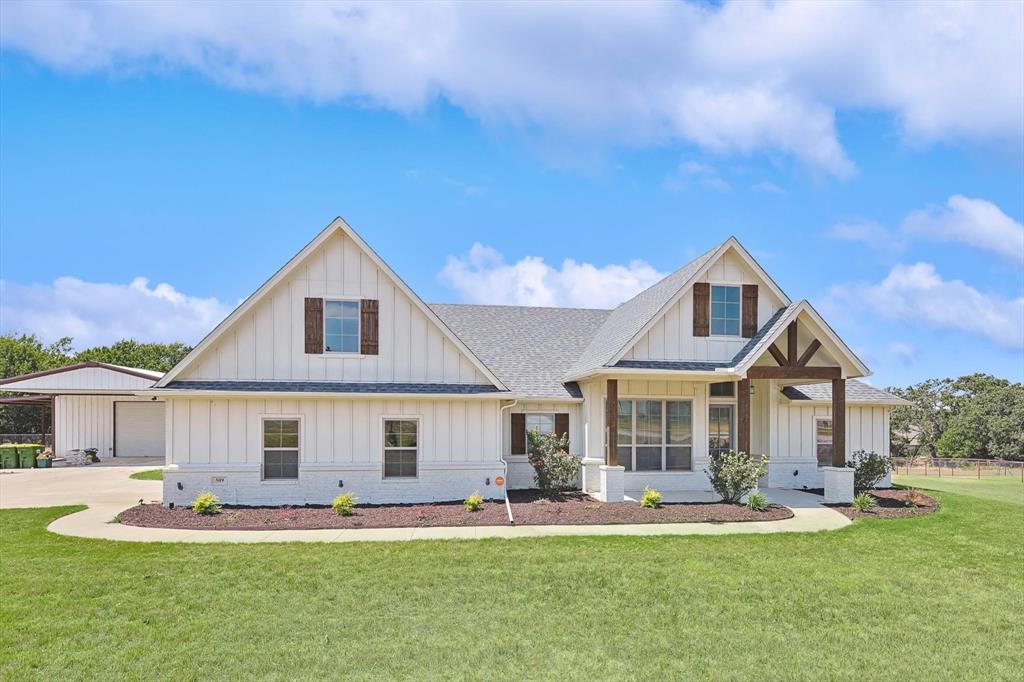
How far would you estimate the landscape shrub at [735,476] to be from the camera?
1573cm

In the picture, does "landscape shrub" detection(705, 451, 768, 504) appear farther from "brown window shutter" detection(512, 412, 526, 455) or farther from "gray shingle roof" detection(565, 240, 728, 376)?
"brown window shutter" detection(512, 412, 526, 455)

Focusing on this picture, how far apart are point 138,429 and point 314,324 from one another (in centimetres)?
1980

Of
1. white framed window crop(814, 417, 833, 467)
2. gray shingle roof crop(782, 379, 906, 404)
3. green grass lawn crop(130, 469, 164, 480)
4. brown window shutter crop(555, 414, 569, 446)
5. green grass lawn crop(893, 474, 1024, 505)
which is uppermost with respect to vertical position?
gray shingle roof crop(782, 379, 906, 404)

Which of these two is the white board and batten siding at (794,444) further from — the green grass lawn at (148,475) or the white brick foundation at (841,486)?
the green grass lawn at (148,475)

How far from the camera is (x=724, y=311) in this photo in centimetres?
1778

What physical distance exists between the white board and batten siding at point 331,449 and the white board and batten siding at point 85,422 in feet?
56.9

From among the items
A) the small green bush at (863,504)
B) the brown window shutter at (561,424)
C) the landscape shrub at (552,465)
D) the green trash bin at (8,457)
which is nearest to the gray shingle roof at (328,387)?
the landscape shrub at (552,465)

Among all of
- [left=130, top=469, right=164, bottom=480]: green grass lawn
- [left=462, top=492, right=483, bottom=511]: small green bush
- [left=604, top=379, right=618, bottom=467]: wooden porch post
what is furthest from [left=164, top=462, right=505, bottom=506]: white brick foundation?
[left=130, top=469, right=164, bottom=480]: green grass lawn

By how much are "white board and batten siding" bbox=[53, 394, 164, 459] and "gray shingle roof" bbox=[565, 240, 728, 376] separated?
2260 cm

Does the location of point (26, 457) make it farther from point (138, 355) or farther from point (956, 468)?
point (956, 468)

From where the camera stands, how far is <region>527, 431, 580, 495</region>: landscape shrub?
55.2ft

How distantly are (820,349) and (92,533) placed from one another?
58.4 ft

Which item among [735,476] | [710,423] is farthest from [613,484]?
[710,423]

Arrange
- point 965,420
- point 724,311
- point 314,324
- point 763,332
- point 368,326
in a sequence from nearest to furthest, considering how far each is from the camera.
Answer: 1. point 314,324
2. point 368,326
3. point 763,332
4. point 724,311
5. point 965,420
